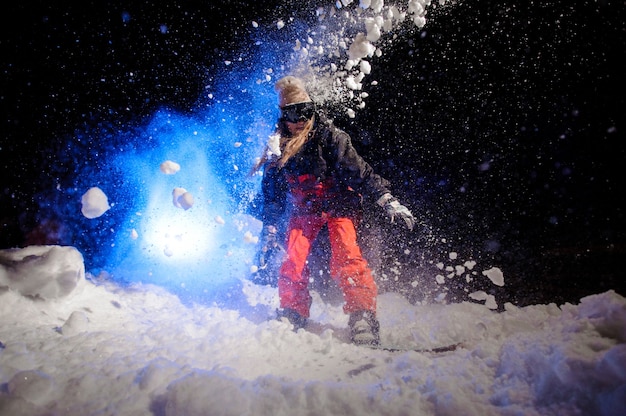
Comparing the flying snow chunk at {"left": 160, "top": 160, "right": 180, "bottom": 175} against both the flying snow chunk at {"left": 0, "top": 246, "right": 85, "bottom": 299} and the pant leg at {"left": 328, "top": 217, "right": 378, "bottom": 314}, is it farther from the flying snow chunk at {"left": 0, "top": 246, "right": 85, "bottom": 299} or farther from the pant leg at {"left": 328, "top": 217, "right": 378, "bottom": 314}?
the pant leg at {"left": 328, "top": 217, "right": 378, "bottom": 314}

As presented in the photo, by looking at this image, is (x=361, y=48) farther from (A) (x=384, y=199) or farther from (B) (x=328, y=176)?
(A) (x=384, y=199)

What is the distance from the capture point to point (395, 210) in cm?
264

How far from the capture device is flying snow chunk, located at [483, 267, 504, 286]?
3.80 meters

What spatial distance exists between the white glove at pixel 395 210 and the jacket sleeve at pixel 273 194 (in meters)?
1.15

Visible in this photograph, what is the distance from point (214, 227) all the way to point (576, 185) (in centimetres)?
621

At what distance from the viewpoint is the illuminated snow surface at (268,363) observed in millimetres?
1037

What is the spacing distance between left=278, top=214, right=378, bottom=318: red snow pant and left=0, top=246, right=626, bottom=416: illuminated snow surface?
316 mm

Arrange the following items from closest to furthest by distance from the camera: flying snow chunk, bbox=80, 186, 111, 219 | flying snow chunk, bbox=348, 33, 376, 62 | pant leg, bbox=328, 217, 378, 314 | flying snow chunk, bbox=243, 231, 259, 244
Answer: pant leg, bbox=328, 217, 378, 314, flying snow chunk, bbox=348, 33, 376, 62, flying snow chunk, bbox=80, 186, 111, 219, flying snow chunk, bbox=243, 231, 259, 244

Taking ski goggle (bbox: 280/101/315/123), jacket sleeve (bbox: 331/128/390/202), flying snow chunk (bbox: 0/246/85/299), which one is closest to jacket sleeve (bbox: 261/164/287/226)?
ski goggle (bbox: 280/101/315/123)

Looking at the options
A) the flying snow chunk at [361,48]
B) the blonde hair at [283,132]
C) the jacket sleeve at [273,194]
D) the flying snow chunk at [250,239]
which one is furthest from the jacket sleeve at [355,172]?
the flying snow chunk at [250,239]

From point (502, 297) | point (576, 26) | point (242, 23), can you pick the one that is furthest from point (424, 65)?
point (242, 23)

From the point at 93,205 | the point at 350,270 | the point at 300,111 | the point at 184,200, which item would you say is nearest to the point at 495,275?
the point at 350,270

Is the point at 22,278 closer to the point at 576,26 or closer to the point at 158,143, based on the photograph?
A: the point at 158,143

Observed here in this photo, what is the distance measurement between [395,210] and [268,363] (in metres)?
1.69
